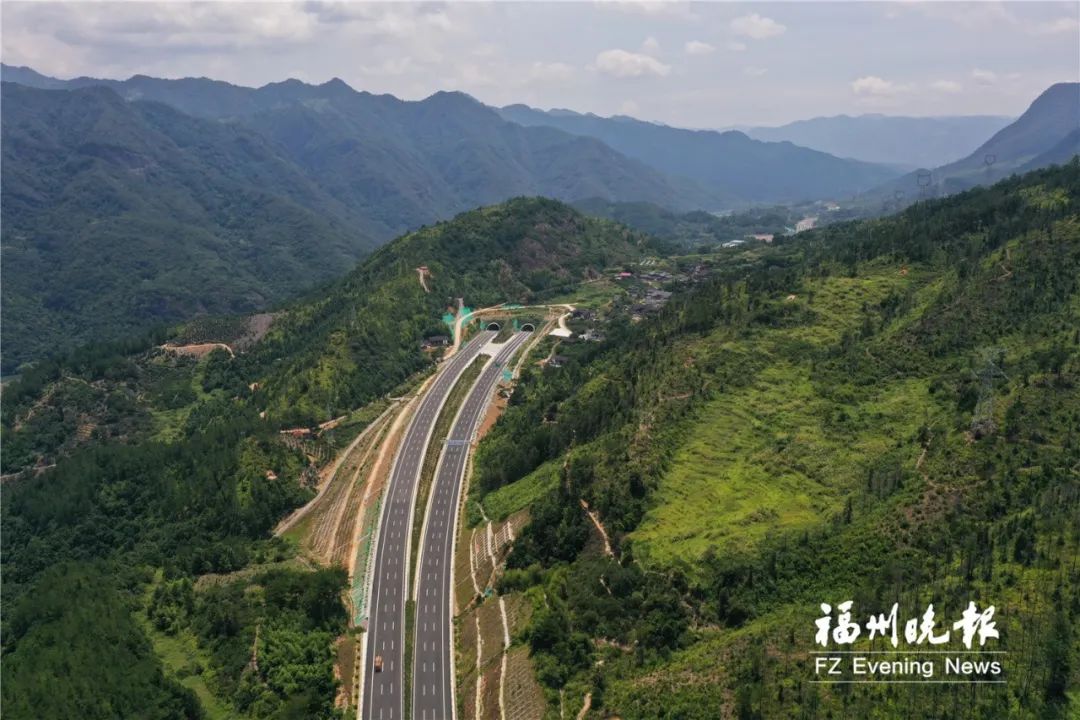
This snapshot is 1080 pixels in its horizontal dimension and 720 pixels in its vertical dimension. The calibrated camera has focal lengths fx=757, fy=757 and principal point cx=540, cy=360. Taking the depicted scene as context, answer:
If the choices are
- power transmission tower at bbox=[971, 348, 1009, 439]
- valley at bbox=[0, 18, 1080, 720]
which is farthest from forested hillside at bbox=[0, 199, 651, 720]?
power transmission tower at bbox=[971, 348, 1009, 439]

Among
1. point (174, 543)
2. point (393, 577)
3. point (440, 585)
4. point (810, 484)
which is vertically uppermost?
point (810, 484)

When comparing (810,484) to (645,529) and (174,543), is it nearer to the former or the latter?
(645,529)

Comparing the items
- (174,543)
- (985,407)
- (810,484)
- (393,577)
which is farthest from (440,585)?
(985,407)

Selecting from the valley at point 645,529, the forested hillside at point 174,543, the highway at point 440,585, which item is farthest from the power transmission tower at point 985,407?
the forested hillside at point 174,543

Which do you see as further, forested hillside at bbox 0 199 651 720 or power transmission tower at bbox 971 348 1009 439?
power transmission tower at bbox 971 348 1009 439

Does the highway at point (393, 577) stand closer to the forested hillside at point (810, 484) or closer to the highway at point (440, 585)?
the highway at point (440, 585)

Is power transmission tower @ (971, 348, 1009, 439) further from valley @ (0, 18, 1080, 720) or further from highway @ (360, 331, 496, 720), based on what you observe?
highway @ (360, 331, 496, 720)

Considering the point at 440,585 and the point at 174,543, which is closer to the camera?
the point at 440,585
